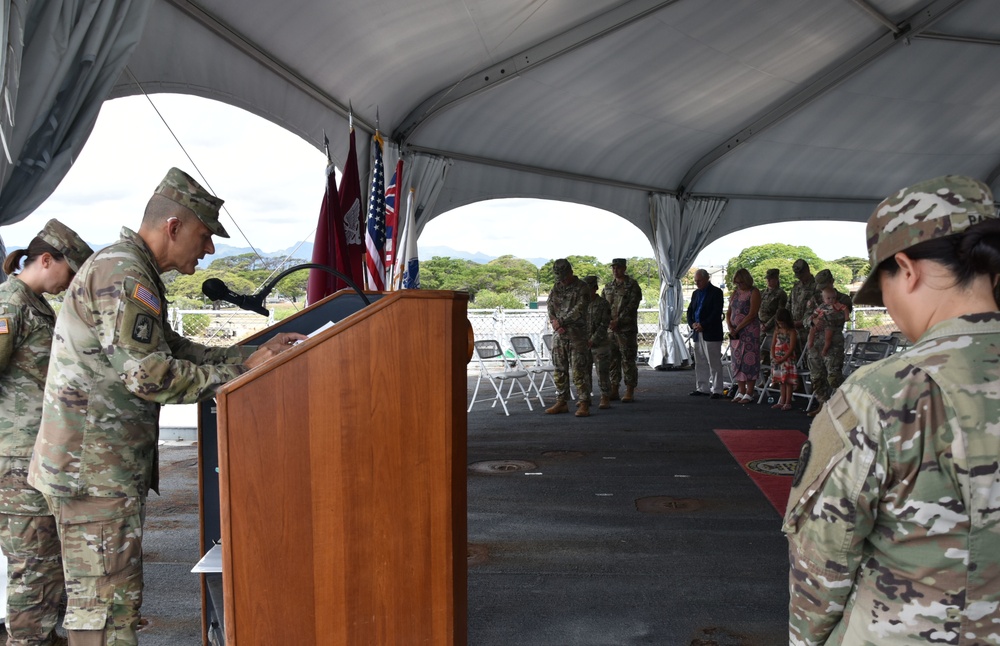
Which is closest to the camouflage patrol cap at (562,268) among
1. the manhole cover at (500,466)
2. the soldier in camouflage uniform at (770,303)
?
the soldier in camouflage uniform at (770,303)

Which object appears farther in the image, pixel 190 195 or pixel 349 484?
pixel 190 195

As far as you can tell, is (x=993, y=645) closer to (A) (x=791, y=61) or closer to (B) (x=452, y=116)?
(B) (x=452, y=116)

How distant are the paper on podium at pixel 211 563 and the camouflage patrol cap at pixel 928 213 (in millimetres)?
1711

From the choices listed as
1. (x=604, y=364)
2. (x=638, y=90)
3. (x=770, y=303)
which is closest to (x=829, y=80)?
(x=638, y=90)

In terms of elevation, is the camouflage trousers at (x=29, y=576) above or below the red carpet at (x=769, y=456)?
above

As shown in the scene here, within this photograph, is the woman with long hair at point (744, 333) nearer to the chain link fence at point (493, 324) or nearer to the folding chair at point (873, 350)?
the folding chair at point (873, 350)

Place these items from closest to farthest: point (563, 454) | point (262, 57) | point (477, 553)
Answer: point (477, 553), point (262, 57), point (563, 454)

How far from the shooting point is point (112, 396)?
6.72ft

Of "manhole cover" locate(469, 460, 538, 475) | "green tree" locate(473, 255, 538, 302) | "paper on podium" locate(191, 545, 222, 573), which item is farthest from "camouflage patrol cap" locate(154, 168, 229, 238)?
"green tree" locate(473, 255, 538, 302)

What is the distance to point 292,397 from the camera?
1.80 metres

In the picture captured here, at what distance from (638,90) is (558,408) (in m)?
3.99

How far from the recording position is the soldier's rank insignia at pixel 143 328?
6.30ft

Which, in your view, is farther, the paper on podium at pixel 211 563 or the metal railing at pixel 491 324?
the metal railing at pixel 491 324

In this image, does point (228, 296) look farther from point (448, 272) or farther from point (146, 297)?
point (448, 272)
